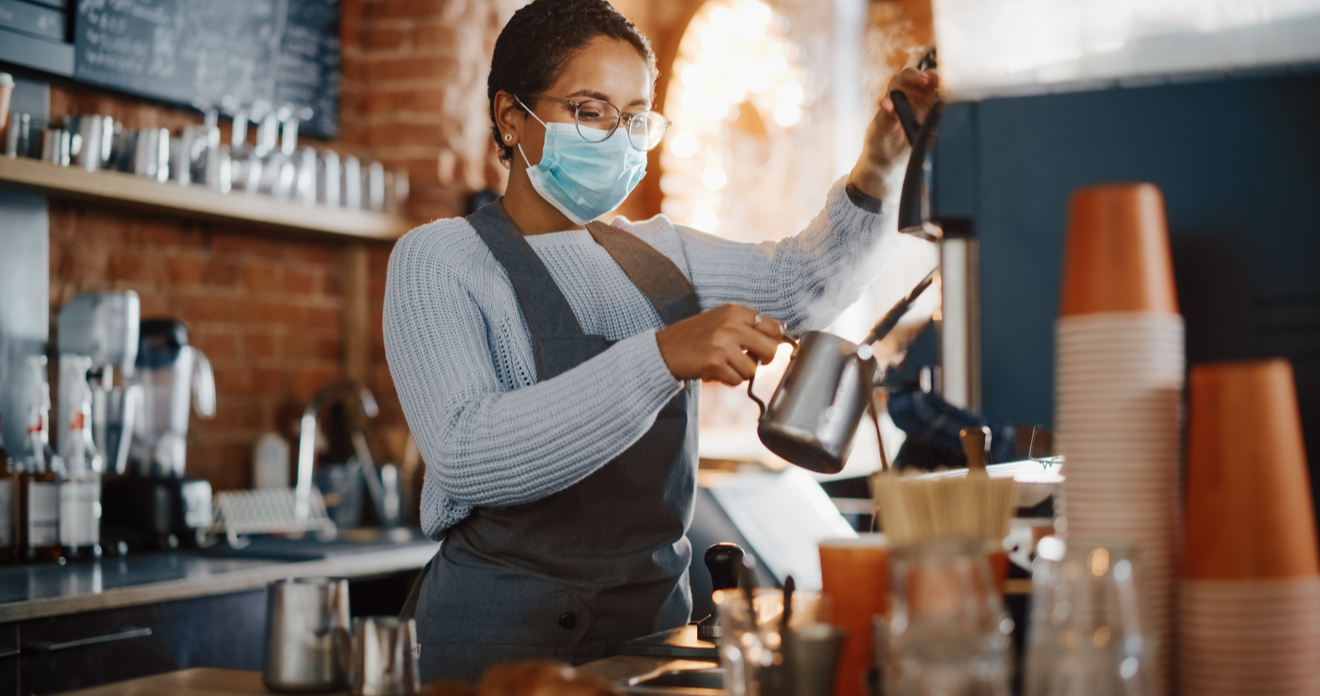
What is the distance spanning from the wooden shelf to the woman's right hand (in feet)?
5.52

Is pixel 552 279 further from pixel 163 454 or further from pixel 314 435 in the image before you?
pixel 314 435

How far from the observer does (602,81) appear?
62.0 inches

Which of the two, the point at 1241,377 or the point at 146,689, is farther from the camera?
the point at 146,689

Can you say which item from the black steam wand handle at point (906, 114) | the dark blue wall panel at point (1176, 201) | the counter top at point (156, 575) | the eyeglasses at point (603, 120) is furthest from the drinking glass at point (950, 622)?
the counter top at point (156, 575)

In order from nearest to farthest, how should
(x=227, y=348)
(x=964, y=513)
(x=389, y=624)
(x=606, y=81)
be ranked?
1. (x=964, y=513)
2. (x=389, y=624)
3. (x=606, y=81)
4. (x=227, y=348)

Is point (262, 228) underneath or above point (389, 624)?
above

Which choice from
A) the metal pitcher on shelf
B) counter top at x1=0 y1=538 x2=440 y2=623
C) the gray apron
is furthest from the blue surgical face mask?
counter top at x1=0 y1=538 x2=440 y2=623

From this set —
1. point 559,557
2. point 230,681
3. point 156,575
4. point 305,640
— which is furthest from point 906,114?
point 156,575

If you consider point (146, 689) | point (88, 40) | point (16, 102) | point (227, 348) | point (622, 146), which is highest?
point (88, 40)

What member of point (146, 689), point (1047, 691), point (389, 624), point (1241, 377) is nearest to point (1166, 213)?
point (1241, 377)

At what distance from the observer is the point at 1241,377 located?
789 mm

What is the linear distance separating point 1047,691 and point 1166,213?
41cm

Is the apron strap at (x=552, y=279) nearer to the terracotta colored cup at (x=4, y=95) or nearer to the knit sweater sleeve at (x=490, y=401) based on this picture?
the knit sweater sleeve at (x=490, y=401)

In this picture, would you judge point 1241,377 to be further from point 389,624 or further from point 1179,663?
point 389,624
